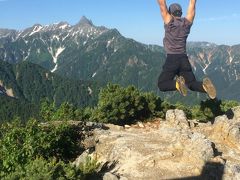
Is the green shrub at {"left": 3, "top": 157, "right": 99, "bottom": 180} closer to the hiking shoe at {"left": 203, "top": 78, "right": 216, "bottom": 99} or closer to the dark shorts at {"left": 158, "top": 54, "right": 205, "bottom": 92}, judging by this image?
the dark shorts at {"left": 158, "top": 54, "right": 205, "bottom": 92}

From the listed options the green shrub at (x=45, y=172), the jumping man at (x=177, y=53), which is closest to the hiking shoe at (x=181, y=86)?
the jumping man at (x=177, y=53)

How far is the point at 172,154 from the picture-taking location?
17703 mm

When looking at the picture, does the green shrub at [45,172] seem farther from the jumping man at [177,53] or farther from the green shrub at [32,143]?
the jumping man at [177,53]

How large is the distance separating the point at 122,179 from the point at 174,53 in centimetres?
496

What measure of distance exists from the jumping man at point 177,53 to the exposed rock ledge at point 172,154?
2702mm

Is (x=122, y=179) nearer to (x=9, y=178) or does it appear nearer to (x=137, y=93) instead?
(x=9, y=178)

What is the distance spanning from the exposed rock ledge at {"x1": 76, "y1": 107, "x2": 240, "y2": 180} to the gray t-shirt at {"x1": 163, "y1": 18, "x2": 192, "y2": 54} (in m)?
4.44

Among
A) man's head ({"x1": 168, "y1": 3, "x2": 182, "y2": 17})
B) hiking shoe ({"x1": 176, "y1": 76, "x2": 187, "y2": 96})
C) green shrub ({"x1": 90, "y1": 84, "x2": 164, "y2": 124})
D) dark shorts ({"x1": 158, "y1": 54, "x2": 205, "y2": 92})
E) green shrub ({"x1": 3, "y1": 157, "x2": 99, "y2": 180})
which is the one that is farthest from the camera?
green shrub ({"x1": 90, "y1": 84, "x2": 164, "y2": 124})

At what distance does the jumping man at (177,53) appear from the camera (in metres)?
15.2

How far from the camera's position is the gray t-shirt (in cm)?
1516

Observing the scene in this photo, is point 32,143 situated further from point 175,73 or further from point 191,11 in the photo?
point 191,11

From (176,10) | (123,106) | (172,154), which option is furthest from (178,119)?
(176,10)

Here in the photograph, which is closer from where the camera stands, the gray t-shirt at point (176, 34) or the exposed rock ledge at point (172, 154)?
the gray t-shirt at point (176, 34)

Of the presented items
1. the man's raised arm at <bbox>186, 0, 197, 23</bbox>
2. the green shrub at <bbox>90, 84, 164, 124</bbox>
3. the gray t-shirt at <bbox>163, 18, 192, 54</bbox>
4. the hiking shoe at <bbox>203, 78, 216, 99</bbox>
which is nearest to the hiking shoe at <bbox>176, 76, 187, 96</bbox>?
the hiking shoe at <bbox>203, 78, 216, 99</bbox>
